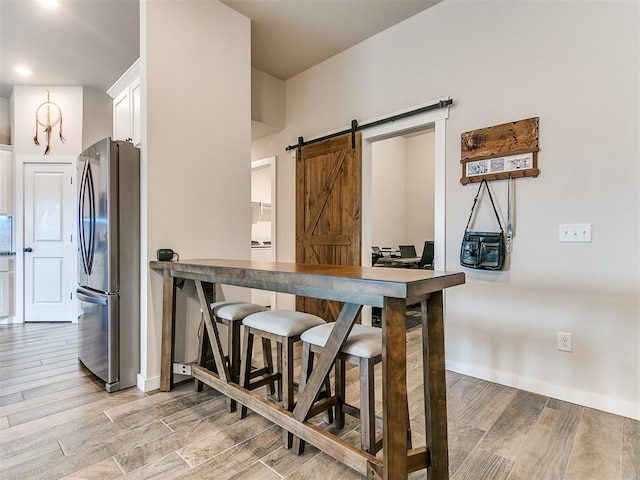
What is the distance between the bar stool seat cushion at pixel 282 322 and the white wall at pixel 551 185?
1.52m

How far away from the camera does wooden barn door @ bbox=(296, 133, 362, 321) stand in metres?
3.55

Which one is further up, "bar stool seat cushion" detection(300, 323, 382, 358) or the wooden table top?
the wooden table top

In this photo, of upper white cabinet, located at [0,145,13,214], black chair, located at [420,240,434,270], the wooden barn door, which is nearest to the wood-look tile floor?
the wooden barn door

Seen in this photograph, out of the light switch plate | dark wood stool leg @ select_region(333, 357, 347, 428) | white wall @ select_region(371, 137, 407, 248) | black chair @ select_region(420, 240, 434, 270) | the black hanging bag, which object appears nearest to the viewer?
dark wood stool leg @ select_region(333, 357, 347, 428)

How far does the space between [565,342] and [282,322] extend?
6.38ft

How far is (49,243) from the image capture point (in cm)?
450

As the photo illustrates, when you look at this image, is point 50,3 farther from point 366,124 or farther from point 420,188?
point 420,188

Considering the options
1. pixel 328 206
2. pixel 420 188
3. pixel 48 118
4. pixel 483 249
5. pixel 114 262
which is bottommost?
pixel 114 262

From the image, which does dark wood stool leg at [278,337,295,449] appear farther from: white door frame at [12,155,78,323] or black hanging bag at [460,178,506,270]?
white door frame at [12,155,78,323]

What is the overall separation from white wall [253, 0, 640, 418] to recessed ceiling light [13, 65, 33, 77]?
426 centimetres

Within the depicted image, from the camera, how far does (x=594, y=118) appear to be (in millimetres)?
2250

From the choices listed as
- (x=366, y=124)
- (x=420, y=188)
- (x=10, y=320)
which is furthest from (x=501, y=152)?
(x=10, y=320)

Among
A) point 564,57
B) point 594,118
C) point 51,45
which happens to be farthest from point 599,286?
point 51,45

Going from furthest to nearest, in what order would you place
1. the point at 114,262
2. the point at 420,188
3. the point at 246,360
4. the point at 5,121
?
1. the point at 420,188
2. the point at 5,121
3. the point at 114,262
4. the point at 246,360
